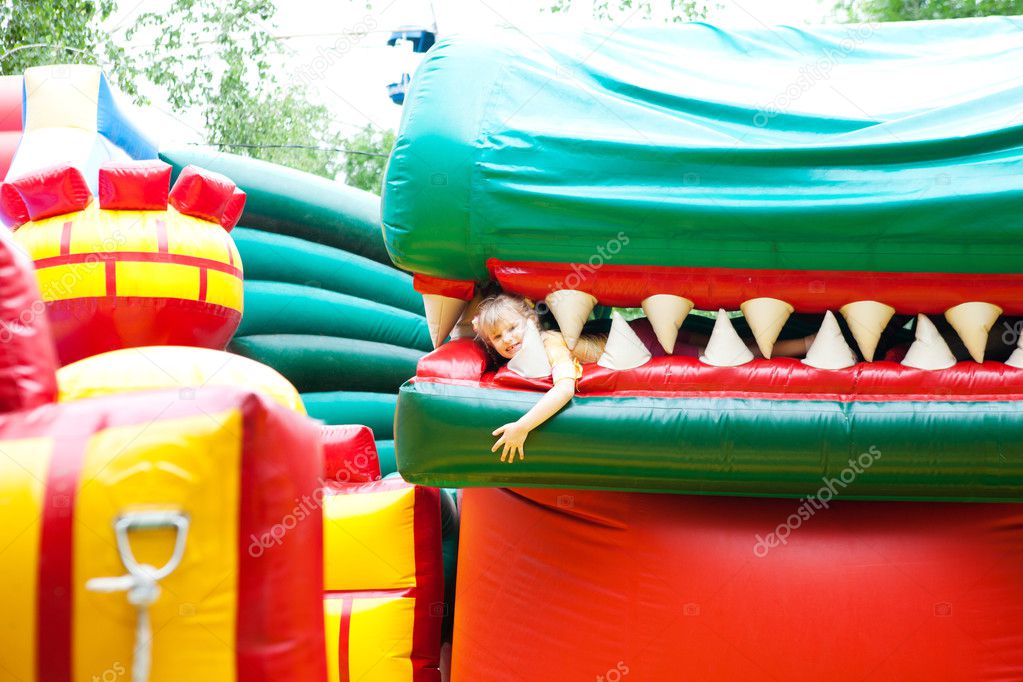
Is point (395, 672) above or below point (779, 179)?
below

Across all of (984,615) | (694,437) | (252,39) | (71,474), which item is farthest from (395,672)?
(252,39)

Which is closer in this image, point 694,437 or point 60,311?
point 694,437

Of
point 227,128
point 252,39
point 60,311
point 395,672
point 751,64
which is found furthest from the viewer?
point 227,128

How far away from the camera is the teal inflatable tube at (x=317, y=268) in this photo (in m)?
3.85

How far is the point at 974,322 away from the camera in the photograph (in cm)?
196

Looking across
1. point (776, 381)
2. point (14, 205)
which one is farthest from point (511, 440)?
point (14, 205)

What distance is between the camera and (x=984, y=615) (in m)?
1.94

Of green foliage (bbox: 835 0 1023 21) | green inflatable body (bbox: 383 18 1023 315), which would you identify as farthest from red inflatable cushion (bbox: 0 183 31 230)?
green foliage (bbox: 835 0 1023 21)

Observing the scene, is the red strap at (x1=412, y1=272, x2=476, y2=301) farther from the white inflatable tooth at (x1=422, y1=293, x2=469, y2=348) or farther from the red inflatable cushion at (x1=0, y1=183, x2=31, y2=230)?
the red inflatable cushion at (x1=0, y1=183, x2=31, y2=230)

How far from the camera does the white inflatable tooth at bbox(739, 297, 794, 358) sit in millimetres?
1981

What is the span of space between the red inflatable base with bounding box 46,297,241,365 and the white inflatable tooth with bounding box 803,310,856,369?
141cm

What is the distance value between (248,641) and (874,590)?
A: 128cm

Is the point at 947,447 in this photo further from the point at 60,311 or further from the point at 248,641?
the point at 60,311

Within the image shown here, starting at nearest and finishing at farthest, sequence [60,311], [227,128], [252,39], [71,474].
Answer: [71,474] < [60,311] < [252,39] < [227,128]
